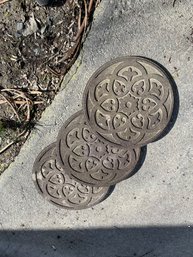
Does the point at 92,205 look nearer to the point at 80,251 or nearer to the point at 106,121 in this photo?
the point at 80,251

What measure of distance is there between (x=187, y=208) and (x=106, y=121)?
787 millimetres

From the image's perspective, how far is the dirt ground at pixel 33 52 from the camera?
2908mm

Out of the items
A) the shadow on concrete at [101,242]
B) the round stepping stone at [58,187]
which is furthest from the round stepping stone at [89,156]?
the shadow on concrete at [101,242]

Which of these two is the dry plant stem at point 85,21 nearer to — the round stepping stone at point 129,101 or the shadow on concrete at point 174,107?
the round stepping stone at point 129,101

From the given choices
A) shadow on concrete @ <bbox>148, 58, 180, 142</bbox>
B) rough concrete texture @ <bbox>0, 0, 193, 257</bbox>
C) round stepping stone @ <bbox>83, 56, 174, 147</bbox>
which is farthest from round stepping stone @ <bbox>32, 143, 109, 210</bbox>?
shadow on concrete @ <bbox>148, 58, 180, 142</bbox>

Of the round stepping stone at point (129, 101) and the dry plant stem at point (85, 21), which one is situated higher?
the dry plant stem at point (85, 21)

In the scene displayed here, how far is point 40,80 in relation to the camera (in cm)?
298

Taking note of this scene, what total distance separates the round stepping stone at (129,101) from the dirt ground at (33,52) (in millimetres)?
267

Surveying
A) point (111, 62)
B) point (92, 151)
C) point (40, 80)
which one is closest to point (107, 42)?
point (111, 62)

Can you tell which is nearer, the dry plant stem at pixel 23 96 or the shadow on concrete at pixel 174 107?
the shadow on concrete at pixel 174 107

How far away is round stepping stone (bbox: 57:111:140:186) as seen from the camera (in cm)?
293

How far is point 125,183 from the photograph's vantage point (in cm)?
300

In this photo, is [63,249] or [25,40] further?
[63,249]

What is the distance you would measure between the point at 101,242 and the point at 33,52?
136cm
